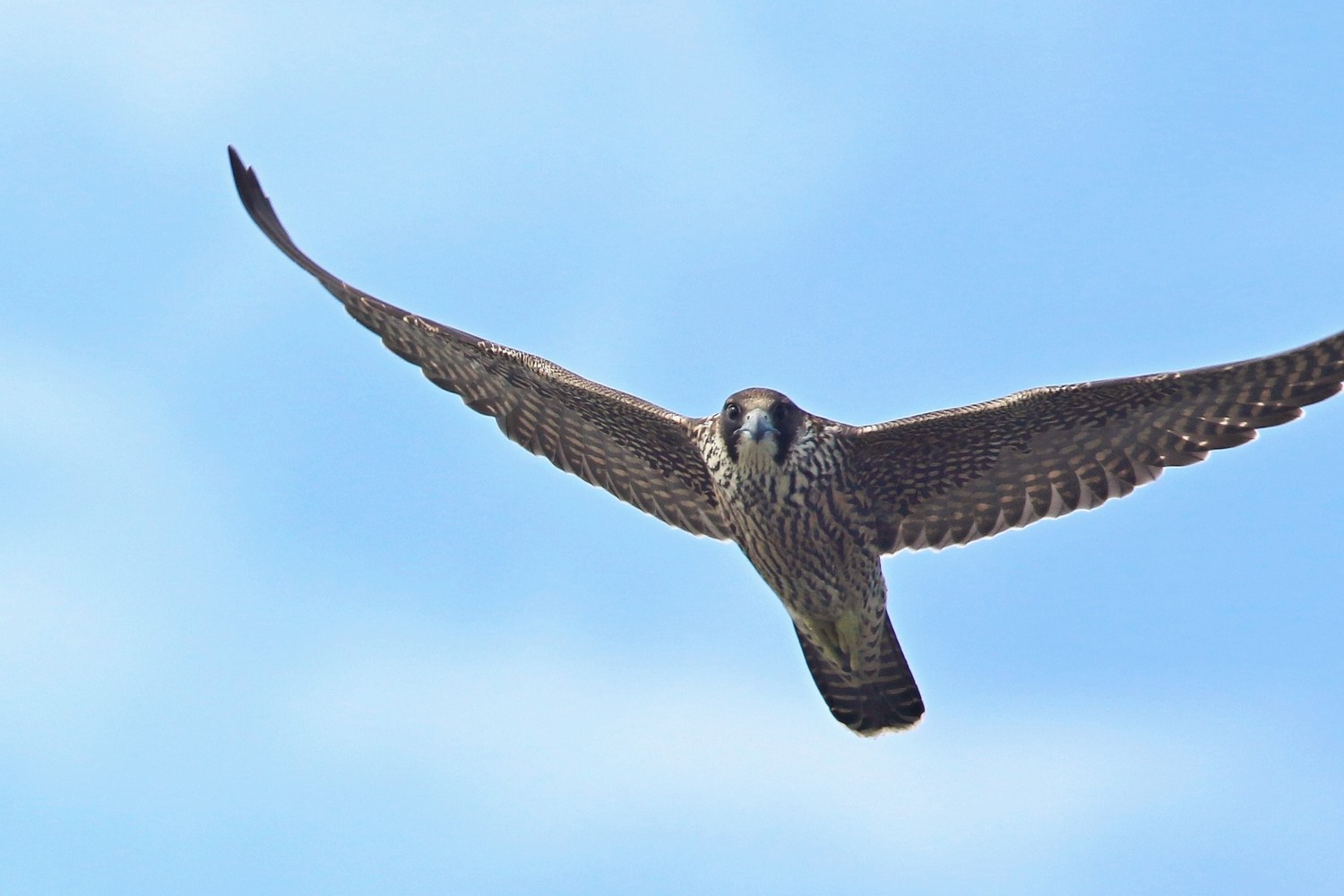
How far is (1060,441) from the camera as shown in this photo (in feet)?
36.4

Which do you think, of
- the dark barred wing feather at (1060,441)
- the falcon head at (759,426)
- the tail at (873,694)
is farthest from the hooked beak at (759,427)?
the tail at (873,694)

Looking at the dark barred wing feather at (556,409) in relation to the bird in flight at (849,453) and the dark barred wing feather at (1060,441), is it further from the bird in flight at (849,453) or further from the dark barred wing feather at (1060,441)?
the dark barred wing feather at (1060,441)

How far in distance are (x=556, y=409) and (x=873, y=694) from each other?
2.51 metres

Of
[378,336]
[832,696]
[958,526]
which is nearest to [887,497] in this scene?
[958,526]

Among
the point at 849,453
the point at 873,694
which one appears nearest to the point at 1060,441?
the point at 849,453

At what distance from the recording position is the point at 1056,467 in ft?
36.7

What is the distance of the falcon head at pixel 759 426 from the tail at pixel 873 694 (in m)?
1.25

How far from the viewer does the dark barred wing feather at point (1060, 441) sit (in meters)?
10.6

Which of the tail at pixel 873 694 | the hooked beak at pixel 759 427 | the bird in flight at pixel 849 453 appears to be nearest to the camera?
the hooked beak at pixel 759 427

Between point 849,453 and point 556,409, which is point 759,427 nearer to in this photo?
point 849,453

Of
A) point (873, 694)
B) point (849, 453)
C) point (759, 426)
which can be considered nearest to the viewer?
point (759, 426)

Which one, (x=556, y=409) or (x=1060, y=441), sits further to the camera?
(x=556, y=409)

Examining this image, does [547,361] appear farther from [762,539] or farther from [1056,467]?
[1056,467]

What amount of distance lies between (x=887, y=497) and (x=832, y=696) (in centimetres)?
120
